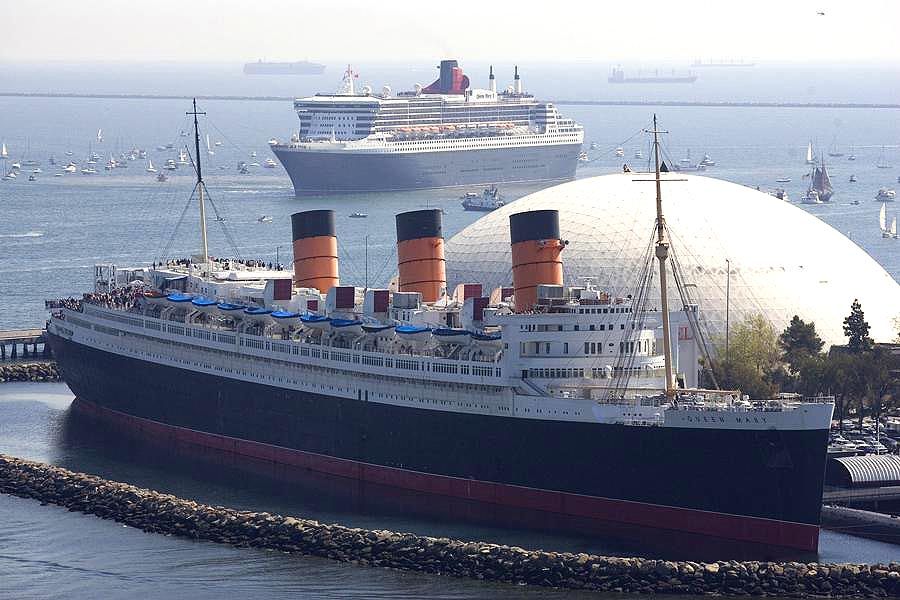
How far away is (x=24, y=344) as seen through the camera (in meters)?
90.3

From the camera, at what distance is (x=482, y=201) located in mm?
155250

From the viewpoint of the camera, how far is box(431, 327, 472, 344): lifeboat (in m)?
59.7

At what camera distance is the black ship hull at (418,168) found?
175 metres

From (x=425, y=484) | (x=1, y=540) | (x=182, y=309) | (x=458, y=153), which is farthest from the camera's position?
(x=458, y=153)

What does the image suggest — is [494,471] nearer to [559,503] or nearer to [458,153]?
[559,503]

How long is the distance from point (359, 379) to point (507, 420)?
7.36 metres

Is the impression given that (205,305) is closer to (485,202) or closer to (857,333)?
(857,333)

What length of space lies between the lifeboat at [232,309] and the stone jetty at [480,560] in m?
11.8

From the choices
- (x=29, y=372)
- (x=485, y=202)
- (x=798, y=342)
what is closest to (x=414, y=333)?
(x=798, y=342)

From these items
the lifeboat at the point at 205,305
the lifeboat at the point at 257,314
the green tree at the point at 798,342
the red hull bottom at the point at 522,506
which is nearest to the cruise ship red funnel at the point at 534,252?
the red hull bottom at the point at 522,506

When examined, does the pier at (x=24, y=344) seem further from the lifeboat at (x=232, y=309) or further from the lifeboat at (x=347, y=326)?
the lifeboat at (x=347, y=326)

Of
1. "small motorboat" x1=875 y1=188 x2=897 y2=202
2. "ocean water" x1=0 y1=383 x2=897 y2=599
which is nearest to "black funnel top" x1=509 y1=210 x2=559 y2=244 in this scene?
"ocean water" x1=0 y1=383 x2=897 y2=599

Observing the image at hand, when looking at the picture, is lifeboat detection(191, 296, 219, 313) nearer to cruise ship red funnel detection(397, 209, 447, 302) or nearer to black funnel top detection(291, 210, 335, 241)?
black funnel top detection(291, 210, 335, 241)

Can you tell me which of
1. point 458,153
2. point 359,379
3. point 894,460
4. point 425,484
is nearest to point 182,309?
point 359,379
